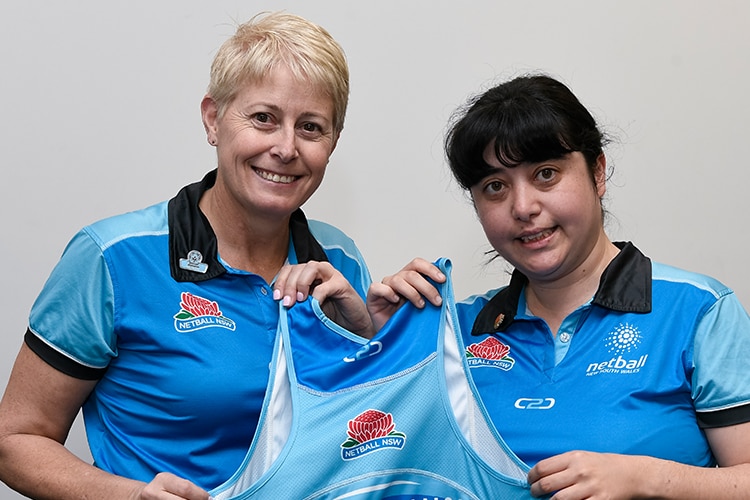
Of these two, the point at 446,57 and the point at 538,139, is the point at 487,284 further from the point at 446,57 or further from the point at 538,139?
the point at 538,139

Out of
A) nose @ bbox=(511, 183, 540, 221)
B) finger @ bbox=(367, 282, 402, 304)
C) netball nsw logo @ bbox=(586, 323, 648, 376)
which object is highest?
nose @ bbox=(511, 183, 540, 221)

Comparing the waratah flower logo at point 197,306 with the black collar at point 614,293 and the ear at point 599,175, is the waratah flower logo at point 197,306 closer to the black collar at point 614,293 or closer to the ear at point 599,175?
the black collar at point 614,293

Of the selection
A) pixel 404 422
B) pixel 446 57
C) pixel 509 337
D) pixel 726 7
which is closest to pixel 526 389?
pixel 509 337

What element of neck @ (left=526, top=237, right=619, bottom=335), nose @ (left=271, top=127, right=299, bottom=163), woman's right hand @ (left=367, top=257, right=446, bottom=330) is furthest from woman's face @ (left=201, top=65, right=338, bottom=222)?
neck @ (left=526, top=237, right=619, bottom=335)

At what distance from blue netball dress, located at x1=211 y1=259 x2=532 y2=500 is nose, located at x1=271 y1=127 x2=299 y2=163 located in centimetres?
31

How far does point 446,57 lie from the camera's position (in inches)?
87.3

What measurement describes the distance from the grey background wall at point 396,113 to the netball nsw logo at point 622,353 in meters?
0.85

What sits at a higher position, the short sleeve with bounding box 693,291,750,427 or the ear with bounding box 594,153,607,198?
the ear with bounding box 594,153,607,198

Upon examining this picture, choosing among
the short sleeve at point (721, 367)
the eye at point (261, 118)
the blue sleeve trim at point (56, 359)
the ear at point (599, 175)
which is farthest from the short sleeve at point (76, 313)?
the short sleeve at point (721, 367)

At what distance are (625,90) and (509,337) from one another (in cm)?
97

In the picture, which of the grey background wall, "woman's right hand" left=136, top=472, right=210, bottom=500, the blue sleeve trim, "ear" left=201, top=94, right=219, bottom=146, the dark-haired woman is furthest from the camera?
the grey background wall

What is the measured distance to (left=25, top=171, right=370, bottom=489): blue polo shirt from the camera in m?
1.45

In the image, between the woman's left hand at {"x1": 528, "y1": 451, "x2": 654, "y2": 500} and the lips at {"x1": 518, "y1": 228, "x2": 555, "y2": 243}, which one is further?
the lips at {"x1": 518, "y1": 228, "x2": 555, "y2": 243}

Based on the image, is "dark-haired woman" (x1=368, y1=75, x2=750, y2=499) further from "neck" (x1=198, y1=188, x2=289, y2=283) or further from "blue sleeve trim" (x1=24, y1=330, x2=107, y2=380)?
"blue sleeve trim" (x1=24, y1=330, x2=107, y2=380)
